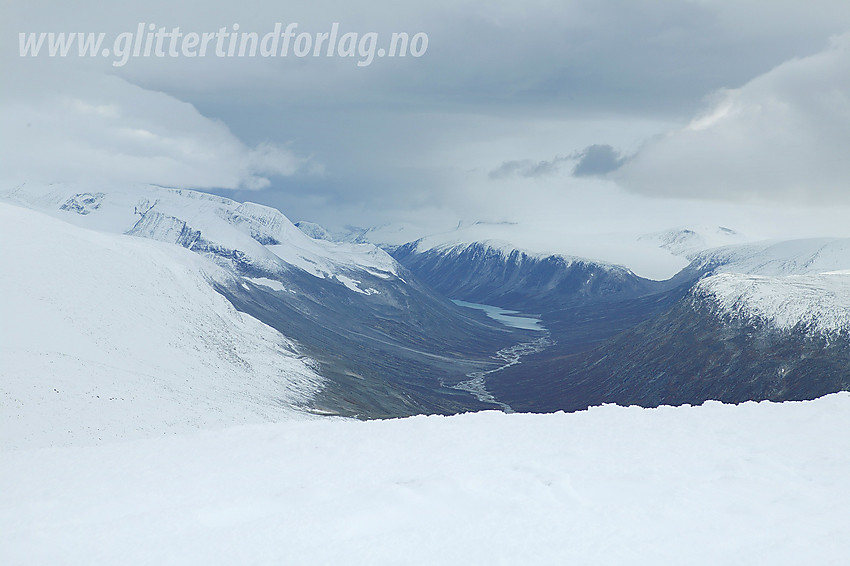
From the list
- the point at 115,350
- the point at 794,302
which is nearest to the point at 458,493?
the point at 115,350

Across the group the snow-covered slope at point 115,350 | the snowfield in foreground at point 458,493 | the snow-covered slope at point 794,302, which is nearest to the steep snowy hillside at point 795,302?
the snow-covered slope at point 794,302

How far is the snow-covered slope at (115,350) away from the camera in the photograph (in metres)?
45.0

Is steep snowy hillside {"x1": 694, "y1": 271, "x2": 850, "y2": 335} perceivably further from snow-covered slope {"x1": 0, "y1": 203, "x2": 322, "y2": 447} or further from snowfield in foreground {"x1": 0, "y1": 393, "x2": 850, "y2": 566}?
snowfield in foreground {"x1": 0, "y1": 393, "x2": 850, "y2": 566}

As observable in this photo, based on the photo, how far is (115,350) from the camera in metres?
72.7

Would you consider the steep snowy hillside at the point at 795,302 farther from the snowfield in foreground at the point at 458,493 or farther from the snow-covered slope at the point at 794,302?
the snowfield in foreground at the point at 458,493

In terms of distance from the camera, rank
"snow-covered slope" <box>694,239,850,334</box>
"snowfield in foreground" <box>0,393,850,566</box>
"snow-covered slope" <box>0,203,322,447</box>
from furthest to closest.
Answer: "snow-covered slope" <box>694,239,850,334</box>, "snow-covered slope" <box>0,203,322,447</box>, "snowfield in foreground" <box>0,393,850,566</box>

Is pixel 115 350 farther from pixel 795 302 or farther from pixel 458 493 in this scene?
pixel 795 302

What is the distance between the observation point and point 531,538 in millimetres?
13148

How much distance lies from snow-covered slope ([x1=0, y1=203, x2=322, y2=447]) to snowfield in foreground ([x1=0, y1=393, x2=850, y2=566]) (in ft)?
89.0

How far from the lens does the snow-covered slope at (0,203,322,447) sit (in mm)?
45000

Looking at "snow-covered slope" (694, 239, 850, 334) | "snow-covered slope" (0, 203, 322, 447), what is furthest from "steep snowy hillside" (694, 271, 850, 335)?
"snow-covered slope" (0, 203, 322, 447)

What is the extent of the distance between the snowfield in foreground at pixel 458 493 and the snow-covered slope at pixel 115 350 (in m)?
27.1

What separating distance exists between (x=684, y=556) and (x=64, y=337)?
251 ft

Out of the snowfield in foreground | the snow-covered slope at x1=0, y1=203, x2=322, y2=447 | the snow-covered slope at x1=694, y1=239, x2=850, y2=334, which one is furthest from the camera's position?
the snow-covered slope at x1=694, y1=239, x2=850, y2=334
